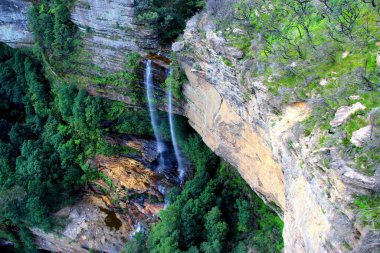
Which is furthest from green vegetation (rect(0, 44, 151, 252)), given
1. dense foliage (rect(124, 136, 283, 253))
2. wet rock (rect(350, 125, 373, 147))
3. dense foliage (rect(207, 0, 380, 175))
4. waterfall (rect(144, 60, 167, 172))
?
wet rock (rect(350, 125, 373, 147))

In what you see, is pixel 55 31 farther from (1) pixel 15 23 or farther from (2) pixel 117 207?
(2) pixel 117 207

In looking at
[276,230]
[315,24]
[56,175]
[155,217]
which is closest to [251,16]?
[315,24]

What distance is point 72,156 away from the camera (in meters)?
17.8

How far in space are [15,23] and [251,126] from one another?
12.8 metres

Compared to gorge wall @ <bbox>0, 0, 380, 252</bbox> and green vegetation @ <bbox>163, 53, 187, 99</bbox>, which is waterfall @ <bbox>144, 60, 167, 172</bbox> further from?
green vegetation @ <bbox>163, 53, 187, 99</bbox>

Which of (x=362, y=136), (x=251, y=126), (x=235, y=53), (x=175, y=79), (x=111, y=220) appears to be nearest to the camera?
(x=362, y=136)

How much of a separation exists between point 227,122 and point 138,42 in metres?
5.08

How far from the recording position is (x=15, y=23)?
59.4 feet

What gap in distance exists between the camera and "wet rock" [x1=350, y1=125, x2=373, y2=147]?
21.1 feet

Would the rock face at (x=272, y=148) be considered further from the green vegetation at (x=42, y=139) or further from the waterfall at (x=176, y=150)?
the green vegetation at (x=42, y=139)

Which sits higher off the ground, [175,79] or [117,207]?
[175,79]

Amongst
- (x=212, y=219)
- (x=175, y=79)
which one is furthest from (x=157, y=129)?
(x=212, y=219)

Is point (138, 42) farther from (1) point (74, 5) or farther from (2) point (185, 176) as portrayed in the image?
(2) point (185, 176)

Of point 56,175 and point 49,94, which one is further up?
point 49,94
